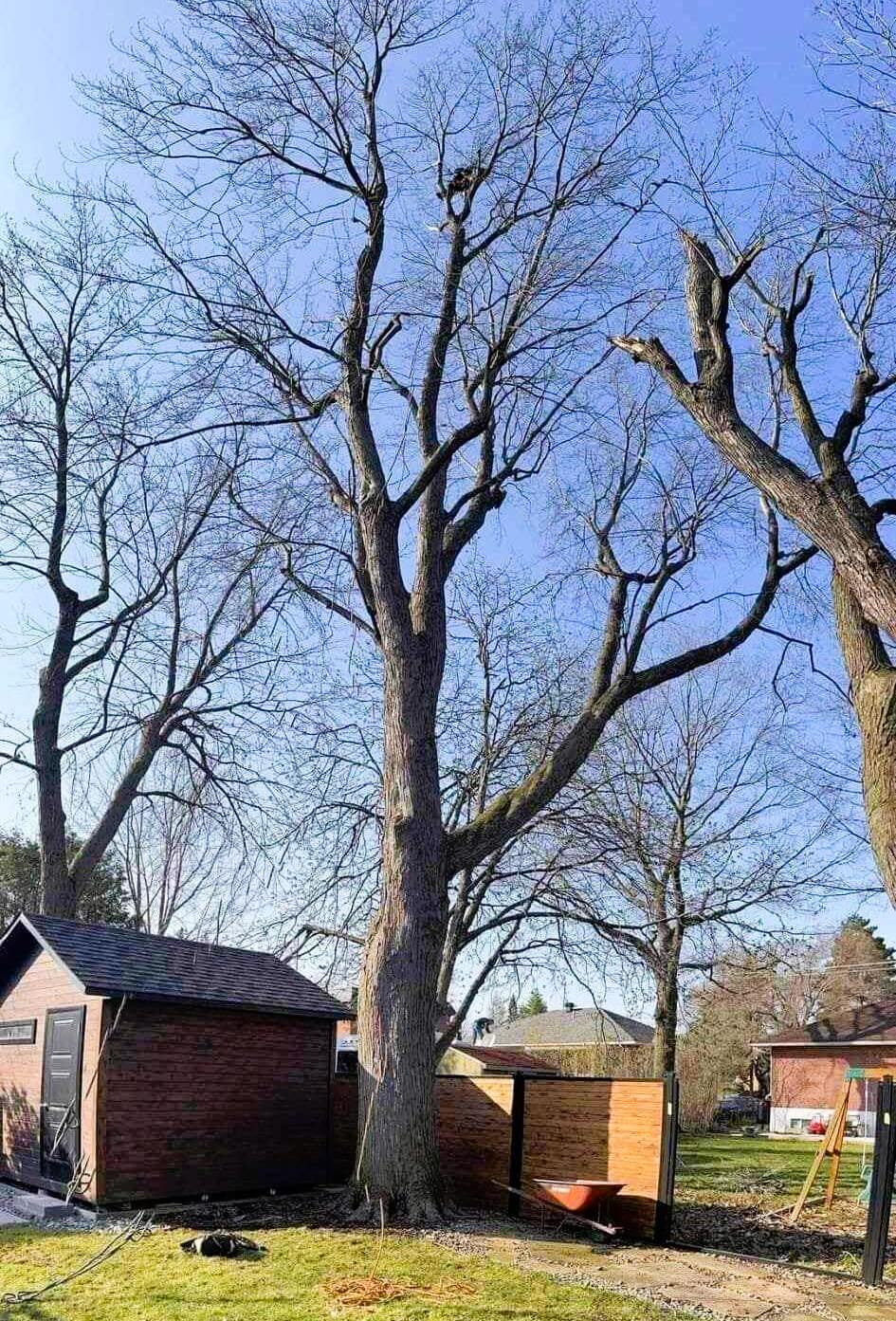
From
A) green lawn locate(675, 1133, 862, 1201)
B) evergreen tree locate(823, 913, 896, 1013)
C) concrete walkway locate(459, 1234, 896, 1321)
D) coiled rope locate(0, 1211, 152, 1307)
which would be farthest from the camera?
evergreen tree locate(823, 913, 896, 1013)

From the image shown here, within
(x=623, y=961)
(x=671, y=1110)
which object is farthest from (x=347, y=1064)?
(x=671, y=1110)

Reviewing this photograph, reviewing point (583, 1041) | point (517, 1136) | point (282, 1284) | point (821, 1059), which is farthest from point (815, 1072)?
point (282, 1284)

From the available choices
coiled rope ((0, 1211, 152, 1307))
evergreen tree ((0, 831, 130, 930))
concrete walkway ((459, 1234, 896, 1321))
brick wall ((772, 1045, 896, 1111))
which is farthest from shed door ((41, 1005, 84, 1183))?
brick wall ((772, 1045, 896, 1111))

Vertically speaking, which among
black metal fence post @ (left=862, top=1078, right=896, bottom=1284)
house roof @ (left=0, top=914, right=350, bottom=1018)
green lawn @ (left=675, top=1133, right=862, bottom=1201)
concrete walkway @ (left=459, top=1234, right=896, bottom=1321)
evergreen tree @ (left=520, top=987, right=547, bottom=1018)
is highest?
house roof @ (left=0, top=914, right=350, bottom=1018)

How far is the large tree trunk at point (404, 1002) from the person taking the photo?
32.6 feet

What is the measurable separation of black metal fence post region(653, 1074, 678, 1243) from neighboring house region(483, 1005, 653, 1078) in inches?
202

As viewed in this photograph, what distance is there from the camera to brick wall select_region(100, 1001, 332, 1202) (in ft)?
37.2

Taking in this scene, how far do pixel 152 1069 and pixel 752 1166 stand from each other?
40.6ft

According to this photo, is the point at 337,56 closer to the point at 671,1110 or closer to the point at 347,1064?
the point at 671,1110

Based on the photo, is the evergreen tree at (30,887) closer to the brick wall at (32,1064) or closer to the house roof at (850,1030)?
the brick wall at (32,1064)

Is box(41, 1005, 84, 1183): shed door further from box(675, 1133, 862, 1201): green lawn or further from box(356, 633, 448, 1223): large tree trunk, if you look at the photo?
box(675, 1133, 862, 1201): green lawn

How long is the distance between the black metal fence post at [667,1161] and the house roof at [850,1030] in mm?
21424

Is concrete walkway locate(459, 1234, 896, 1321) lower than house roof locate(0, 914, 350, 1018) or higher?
lower

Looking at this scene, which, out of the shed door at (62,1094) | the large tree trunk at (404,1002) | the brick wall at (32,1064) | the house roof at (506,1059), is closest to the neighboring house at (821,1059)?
the house roof at (506,1059)
